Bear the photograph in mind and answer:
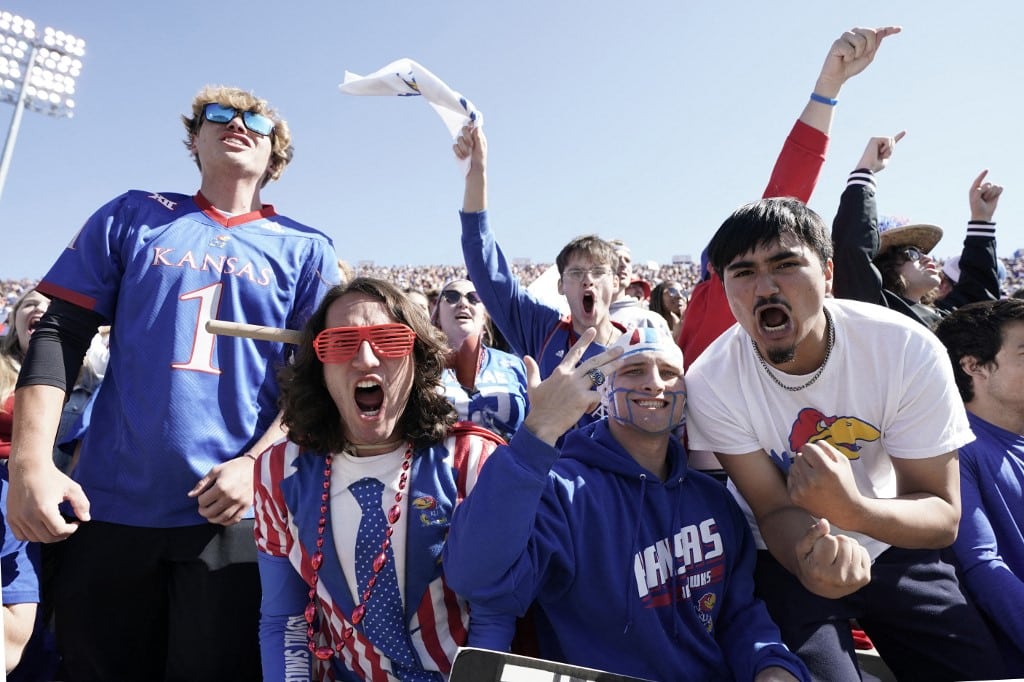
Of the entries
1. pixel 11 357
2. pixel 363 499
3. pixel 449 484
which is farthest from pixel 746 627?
pixel 11 357

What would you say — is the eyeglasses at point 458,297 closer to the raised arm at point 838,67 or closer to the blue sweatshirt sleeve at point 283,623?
the raised arm at point 838,67

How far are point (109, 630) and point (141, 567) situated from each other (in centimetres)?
25

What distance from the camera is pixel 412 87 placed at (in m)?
3.09

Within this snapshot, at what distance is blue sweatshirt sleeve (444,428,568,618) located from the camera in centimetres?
178

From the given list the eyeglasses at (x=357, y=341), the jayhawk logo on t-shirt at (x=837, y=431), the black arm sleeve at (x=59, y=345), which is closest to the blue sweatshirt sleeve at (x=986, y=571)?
the jayhawk logo on t-shirt at (x=837, y=431)

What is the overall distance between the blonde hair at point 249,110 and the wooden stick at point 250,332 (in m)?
0.95

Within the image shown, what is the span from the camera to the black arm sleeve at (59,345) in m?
2.24

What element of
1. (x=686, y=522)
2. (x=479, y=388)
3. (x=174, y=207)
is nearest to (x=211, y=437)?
(x=174, y=207)

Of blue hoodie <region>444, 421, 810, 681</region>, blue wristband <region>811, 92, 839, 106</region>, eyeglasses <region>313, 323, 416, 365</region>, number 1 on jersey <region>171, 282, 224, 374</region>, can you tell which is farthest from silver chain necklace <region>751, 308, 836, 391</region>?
number 1 on jersey <region>171, 282, 224, 374</region>

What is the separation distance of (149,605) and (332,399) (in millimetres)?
1028

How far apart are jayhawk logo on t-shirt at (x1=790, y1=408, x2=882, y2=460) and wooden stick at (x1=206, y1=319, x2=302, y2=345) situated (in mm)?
1815

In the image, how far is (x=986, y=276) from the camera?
15.0ft

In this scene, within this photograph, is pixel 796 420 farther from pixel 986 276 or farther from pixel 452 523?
pixel 986 276

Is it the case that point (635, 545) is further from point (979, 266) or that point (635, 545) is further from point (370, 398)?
point (979, 266)
